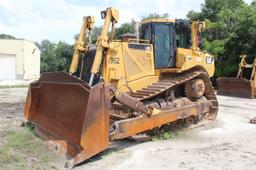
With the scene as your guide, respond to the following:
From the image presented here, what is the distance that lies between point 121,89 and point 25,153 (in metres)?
2.77

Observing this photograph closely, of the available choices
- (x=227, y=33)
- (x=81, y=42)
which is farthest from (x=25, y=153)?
(x=227, y=33)

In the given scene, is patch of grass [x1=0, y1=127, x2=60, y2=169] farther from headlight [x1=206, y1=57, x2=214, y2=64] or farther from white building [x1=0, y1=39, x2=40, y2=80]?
white building [x1=0, y1=39, x2=40, y2=80]

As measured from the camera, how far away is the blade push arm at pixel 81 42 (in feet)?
30.8

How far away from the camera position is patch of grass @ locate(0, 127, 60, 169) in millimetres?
6305

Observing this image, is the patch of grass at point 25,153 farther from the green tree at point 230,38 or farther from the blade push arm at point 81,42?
the green tree at point 230,38

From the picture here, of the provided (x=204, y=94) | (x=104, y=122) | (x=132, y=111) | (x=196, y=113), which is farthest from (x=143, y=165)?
(x=204, y=94)

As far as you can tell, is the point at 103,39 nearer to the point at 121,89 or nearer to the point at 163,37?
the point at 121,89

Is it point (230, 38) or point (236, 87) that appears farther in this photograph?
point (230, 38)

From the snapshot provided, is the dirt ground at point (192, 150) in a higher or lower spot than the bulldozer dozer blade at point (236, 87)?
lower

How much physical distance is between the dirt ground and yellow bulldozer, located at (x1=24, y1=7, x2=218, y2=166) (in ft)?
1.05

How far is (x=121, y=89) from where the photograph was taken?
8.89 m

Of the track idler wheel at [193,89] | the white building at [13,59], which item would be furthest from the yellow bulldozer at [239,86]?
the white building at [13,59]

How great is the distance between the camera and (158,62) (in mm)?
10125

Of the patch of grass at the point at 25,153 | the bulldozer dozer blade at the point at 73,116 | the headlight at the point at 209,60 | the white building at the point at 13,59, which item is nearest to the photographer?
the patch of grass at the point at 25,153
